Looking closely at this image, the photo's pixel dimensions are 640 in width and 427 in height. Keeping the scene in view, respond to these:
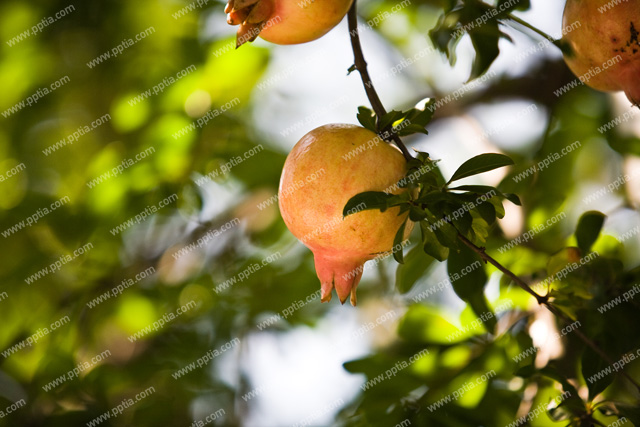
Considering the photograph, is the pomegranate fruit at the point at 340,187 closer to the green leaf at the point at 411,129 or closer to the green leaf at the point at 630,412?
the green leaf at the point at 411,129

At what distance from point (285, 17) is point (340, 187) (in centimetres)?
23

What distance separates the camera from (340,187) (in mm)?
761

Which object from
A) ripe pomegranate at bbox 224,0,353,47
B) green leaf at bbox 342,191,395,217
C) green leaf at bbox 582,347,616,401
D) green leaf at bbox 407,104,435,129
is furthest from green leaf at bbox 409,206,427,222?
green leaf at bbox 582,347,616,401

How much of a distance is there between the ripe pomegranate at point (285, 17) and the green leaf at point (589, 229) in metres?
0.58

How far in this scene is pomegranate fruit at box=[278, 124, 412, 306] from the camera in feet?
2.51

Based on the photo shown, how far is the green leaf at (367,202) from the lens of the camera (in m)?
0.72

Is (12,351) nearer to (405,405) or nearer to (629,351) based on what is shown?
(405,405)

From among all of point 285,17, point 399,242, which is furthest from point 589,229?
point 285,17

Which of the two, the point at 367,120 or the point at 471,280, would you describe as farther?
the point at 471,280

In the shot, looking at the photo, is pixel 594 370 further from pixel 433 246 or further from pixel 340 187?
pixel 340 187

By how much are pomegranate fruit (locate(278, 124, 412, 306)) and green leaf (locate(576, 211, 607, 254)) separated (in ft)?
1.48

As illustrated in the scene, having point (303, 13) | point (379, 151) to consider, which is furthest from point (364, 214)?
point (303, 13)

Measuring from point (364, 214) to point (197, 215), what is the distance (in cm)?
85

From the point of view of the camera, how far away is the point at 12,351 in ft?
→ 5.35
